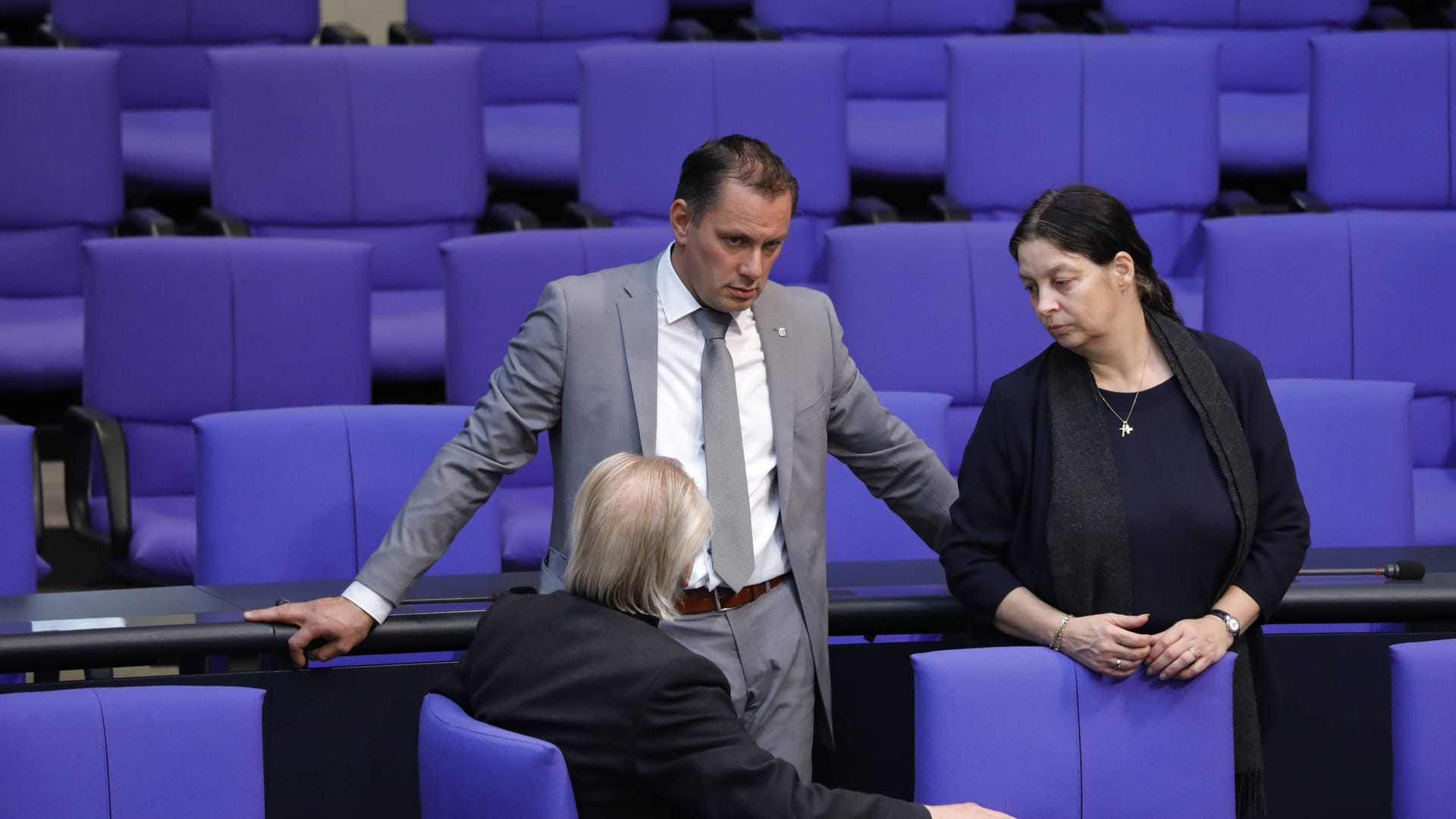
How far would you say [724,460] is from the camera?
1.21m

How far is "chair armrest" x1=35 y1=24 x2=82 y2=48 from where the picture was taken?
2812 mm

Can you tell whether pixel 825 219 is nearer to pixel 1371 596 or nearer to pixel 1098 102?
pixel 1098 102

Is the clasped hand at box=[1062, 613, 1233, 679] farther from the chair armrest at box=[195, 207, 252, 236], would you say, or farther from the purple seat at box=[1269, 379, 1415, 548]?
the chair armrest at box=[195, 207, 252, 236]

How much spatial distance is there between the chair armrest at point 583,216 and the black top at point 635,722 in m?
1.44

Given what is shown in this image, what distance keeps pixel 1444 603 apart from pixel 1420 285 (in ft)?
3.32

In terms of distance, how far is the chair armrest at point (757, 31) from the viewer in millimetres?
2967

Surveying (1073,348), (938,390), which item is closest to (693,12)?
(938,390)

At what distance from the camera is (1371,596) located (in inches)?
50.9

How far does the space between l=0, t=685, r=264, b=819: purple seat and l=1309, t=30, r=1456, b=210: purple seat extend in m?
2.06

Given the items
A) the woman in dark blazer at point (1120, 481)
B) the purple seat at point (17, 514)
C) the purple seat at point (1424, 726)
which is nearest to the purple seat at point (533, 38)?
the purple seat at point (17, 514)

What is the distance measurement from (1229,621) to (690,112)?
1.51 meters

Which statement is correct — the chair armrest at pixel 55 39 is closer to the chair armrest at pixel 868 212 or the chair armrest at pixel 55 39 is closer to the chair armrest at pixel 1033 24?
the chair armrest at pixel 868 212

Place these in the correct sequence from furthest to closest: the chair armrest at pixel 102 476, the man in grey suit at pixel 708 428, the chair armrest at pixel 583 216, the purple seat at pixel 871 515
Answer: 1. the chair armrest at pixel 583 216
2. the chair armrest at pixel 102 476
3. the purple seat at pixel 871 515
4. the man in grey suit at pixel 708 428

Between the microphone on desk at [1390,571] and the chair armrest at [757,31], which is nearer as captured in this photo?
the microphone on desk at [1390,571]
